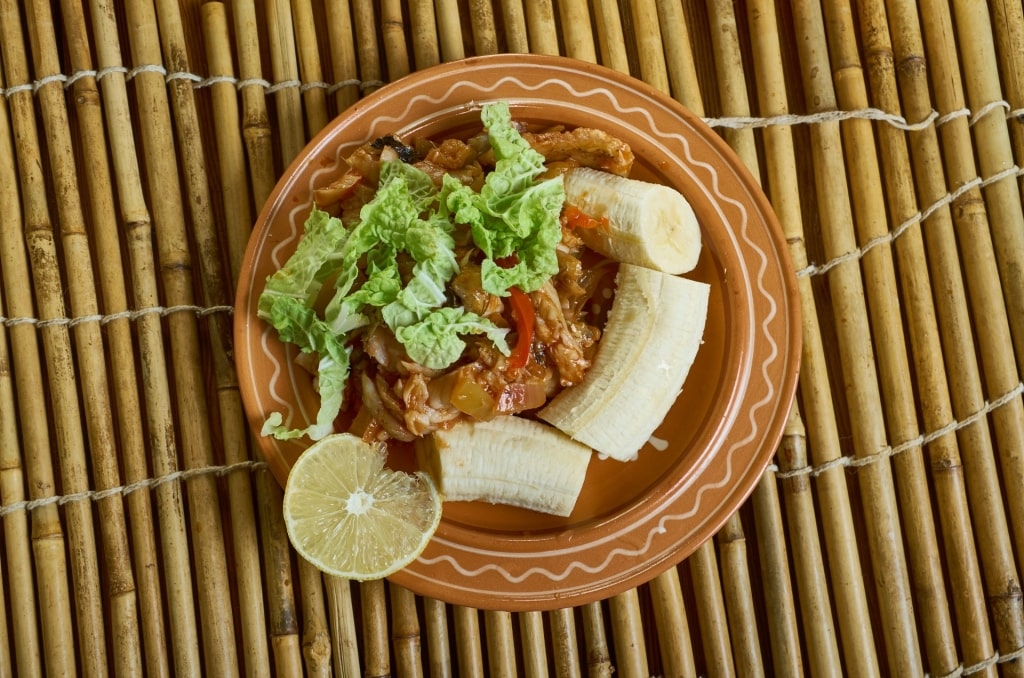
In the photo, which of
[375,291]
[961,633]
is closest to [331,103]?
[375,291]

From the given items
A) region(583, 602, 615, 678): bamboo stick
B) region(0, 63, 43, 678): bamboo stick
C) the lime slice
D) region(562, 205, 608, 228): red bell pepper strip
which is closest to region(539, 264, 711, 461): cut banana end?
region(562, 205, 608, 228): red bell pepper strip

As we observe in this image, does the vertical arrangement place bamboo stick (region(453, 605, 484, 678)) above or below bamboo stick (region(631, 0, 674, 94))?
below

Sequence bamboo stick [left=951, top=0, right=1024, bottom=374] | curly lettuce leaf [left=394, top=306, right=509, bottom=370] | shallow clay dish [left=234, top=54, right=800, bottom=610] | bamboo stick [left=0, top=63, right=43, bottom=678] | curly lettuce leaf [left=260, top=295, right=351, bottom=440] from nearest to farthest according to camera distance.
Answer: curly lettuce leaf [left=394, top=306, right=509, bottom=370], curly lettuce leaf [left=260, top=295, right=351, bottom=440], shallow clay dish [left=234, top=54, right=800, bottom=610], bamboo stick [left=0, top=63, right=43, bottom=678], bamboo stick [left=951, top=0, right=1024, bottom=374]

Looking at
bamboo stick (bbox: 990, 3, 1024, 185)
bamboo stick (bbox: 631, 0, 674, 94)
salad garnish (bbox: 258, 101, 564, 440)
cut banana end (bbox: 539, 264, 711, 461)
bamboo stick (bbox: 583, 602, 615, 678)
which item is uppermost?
bamboo stick (bbox: 631, 0, 674, 94)

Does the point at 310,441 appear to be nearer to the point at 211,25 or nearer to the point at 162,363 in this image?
the point at 162,363

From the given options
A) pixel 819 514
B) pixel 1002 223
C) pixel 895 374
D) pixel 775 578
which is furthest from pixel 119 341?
pixel 1002 223

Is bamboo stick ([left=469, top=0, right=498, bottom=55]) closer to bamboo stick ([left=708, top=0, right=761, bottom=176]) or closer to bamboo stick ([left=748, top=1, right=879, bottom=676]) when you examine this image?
bamboo stick ([left=708, top=0, right=761, bottom=176])
